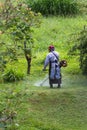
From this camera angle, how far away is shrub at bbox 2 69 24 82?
13728 millimetres

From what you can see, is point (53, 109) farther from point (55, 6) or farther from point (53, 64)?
point (55, 6)

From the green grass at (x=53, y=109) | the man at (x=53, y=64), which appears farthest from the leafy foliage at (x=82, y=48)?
the green grass at (x=53, y=109)

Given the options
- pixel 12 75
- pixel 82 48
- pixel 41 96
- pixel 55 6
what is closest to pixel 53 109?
pixel 41 96

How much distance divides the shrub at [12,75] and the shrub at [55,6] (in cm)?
706

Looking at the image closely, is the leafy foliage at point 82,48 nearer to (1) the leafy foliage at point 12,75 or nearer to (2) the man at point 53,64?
(2) the man at point 53,64

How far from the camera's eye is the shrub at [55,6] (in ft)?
68.0

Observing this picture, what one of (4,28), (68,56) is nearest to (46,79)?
(68,56)

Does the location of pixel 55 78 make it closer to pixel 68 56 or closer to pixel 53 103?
pixel 53 103

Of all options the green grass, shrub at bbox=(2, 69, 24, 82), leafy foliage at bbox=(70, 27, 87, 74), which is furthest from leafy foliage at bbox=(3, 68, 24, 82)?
leafy foliage at bbox=(70, 27, 87, 74)

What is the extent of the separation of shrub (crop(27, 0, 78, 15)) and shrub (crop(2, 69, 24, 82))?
7.06 meters

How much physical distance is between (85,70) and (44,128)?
15.9 ft

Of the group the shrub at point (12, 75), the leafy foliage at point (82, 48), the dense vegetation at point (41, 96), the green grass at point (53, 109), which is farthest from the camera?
the leafy foliage at point (82, 48)

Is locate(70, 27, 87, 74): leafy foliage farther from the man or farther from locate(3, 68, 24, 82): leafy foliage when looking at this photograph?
locate(3, 68, 24, 82): leafy foliage

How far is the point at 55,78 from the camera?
42.5 feet
